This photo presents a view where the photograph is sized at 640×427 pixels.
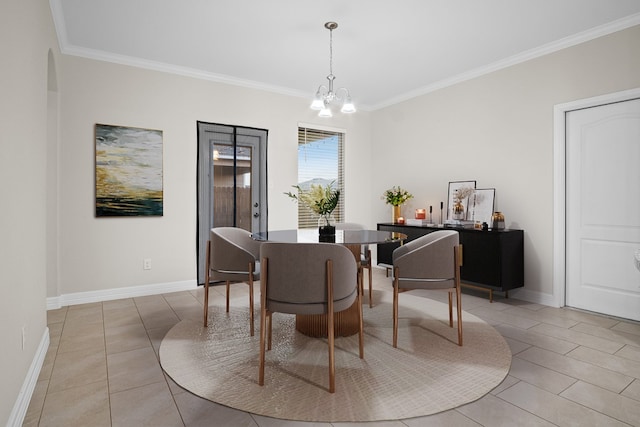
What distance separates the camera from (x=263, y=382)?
215cm

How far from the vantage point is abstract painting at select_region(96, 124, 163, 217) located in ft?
13.2

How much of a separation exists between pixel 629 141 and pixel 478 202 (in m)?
1.53

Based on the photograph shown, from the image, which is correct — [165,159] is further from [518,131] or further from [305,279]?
[518,131]

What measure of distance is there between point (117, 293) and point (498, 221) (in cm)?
445

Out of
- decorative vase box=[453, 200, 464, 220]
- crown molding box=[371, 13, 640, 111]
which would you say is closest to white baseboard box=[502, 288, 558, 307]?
decorative vase box=[453, 200, 464, 220]

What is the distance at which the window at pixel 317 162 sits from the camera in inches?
216

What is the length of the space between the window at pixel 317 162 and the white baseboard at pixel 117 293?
1.91 m

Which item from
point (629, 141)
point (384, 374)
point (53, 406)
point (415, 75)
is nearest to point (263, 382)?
point (384, 374)

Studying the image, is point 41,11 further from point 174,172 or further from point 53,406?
point 53,406

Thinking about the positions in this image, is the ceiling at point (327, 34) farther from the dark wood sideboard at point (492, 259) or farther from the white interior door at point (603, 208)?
the dark wood sideboard at point (492, 259)

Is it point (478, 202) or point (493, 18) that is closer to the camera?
point (493, 18)

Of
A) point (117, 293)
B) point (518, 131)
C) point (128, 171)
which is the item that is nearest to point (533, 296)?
point (518, 131)

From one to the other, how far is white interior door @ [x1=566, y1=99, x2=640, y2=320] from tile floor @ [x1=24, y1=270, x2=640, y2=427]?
0.82ft

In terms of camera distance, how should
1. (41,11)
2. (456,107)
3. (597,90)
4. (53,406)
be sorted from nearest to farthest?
1. (53,406)
2. (41,11)
3. (597,90)
4. (456,107)
